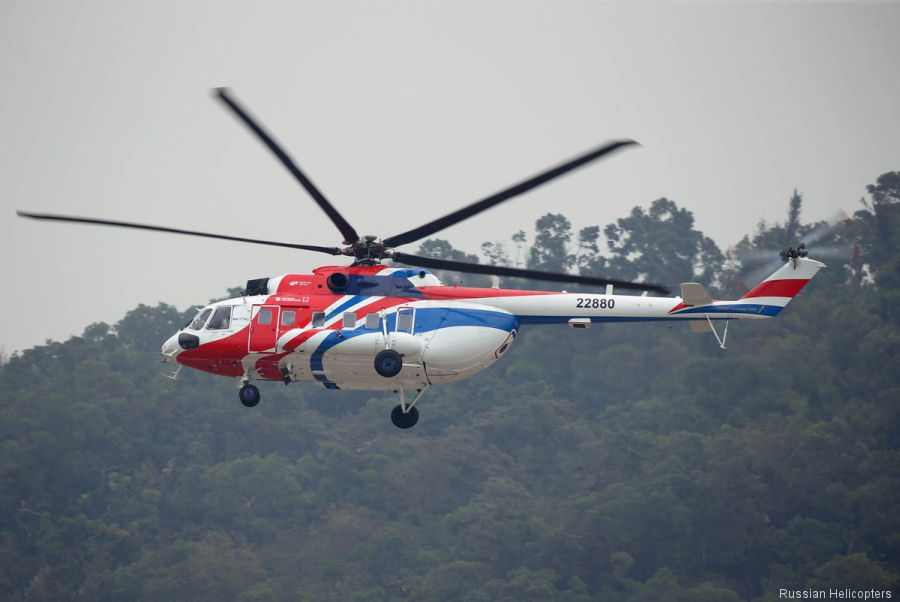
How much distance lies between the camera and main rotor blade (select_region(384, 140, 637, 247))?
2248 centimetres

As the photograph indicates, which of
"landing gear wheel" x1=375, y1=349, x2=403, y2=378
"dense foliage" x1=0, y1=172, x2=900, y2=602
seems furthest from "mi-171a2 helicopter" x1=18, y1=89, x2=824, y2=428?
"dense foliage" x1=0, y1=172, x2=900, y2=602

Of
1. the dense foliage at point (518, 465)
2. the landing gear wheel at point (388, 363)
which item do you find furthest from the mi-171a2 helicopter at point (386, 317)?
the dense foliage at point (518, 465)

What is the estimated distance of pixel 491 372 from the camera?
10100 centimetres

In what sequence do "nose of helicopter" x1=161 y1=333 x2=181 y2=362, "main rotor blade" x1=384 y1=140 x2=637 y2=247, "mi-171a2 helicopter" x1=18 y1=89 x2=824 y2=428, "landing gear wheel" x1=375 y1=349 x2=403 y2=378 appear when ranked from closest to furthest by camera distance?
"main rotor blade" x1=384 y1=140 x2=637 y2=247, "landing gear wheel" x1=375 y1=349 x2=403 y2=378, "mi-171a2 helicopter" x1=18 y1=89 x2=824 y2=428, "nose of helicopter" x1=161 y1=333 x2=181 y2=362

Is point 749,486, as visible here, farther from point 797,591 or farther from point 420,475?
point 420,475

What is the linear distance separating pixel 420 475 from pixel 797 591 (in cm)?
2336

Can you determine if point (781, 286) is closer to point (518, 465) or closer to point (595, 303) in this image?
point (595, 303)

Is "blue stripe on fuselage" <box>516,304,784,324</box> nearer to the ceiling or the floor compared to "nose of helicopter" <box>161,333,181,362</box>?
nearer to the ceiling

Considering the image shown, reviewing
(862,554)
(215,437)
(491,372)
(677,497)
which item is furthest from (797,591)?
(215,437)

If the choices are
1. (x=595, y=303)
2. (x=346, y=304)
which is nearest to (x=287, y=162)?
(x=346, y=304)

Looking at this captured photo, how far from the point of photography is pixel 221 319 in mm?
26750

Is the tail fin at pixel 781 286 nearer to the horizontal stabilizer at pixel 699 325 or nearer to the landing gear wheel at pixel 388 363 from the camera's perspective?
the horizontal stabilizer at pixel 699 325

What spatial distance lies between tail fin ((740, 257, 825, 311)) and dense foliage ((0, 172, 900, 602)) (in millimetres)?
49782

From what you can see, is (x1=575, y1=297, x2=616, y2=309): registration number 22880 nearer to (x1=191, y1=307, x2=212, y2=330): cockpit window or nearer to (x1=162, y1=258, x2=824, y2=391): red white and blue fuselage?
(x1=162, y1=258, x2=824, y2=391): red white and blue fuselage
